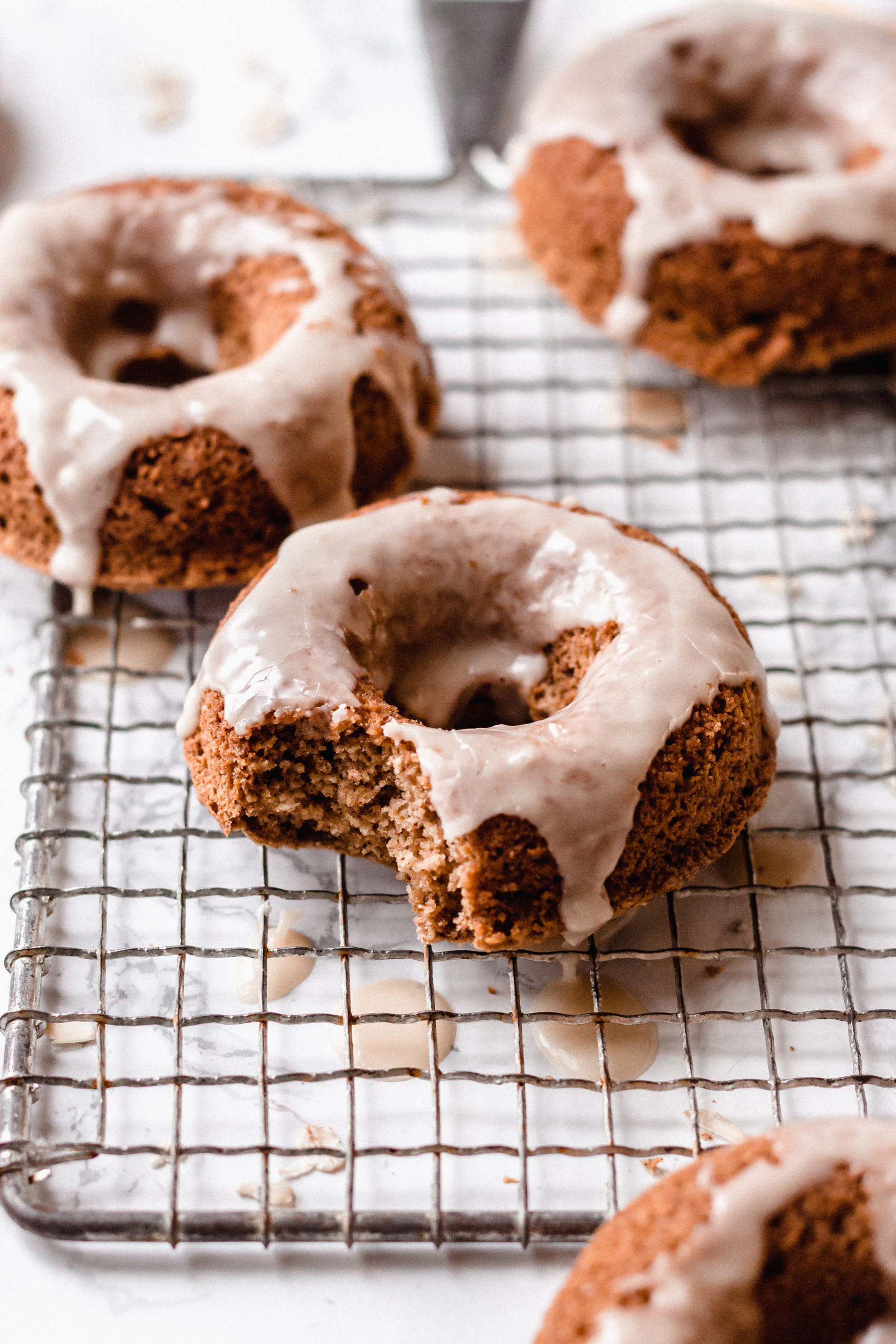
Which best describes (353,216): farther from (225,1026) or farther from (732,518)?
(225,1026)

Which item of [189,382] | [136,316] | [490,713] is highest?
[136,316]

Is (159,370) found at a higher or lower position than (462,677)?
higher

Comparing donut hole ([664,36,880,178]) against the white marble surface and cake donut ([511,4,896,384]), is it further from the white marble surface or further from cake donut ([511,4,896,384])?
the white marble surface

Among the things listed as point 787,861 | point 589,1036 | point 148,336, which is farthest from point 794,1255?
point 148,336

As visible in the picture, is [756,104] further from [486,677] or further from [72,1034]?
[72,1034]

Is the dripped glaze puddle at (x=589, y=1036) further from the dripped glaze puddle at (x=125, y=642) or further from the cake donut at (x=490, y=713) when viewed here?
the dripped glaze puddle at (x=125, y=642)

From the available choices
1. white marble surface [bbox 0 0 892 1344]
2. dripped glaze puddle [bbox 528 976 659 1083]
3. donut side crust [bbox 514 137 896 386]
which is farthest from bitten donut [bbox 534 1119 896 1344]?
donut side crust [bbox 514 137 896 386]

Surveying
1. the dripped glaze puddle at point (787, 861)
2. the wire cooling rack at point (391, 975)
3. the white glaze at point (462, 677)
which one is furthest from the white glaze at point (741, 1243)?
the white glaze at point (462, 677)
